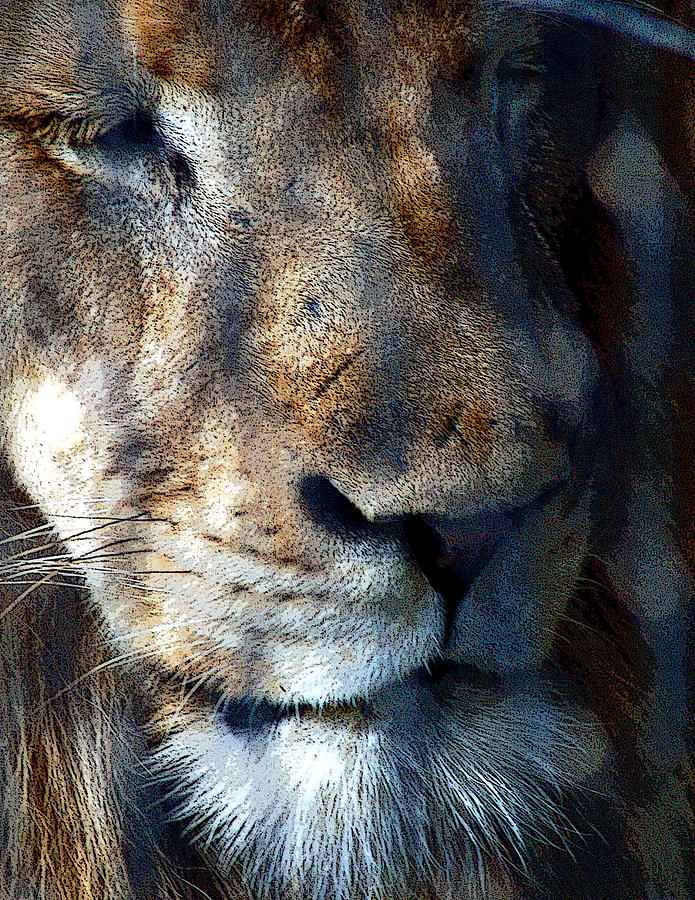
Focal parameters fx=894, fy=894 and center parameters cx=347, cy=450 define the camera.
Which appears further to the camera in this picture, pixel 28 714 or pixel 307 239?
pixel 28 714

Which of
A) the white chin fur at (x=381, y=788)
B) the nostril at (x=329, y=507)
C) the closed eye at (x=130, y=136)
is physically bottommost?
the white chin fur at (x=381, y=788)

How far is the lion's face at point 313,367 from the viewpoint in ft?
1.48

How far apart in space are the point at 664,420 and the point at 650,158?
0.44ft

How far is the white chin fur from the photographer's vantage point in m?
0.50

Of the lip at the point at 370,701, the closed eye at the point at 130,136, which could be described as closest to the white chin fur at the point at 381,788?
the lip at the point at 370,701

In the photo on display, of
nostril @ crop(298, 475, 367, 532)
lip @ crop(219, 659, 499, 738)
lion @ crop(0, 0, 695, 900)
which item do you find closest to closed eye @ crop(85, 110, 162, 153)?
lion @ crop(0, 0, 695, 900)

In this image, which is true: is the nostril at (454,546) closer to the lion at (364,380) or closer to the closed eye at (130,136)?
the lion at (364,380)

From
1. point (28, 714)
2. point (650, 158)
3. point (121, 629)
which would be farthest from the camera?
point (28, 714)

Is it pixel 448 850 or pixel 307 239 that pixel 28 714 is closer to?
pixel 448 850

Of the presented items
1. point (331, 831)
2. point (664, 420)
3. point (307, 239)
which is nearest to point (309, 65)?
point (307, 239)

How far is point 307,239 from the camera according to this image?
48 centimetres

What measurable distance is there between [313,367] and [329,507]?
74 mm

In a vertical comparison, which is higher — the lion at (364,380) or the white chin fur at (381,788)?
the lion at (364,380)

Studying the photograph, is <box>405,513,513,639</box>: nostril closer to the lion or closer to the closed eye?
the lion
